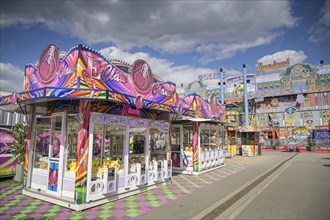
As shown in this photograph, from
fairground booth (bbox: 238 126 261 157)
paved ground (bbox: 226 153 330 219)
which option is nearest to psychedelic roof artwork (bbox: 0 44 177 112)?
paved ground (bbox: 226 153 330 219)

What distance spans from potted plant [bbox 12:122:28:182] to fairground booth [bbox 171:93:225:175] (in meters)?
6.26

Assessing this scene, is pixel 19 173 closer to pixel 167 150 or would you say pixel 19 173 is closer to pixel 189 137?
pixel 167 150

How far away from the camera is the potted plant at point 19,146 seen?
8.54 m

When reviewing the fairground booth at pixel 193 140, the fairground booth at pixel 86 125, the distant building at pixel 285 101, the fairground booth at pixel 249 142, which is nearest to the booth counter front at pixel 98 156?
the fairground booth at pixel 86 125

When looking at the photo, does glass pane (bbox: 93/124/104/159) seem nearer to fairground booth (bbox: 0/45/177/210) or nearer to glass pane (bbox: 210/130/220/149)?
fairground booth (bbox: 0/45/177/210)

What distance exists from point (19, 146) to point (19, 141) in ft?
0.67

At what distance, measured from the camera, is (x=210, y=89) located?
146 feet

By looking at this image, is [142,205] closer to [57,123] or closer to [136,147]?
[136,147]

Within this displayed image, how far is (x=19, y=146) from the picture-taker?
873 centimetres

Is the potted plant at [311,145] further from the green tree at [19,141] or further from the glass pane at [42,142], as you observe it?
the green tree at [19,141]

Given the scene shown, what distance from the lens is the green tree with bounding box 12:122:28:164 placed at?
8727 mm

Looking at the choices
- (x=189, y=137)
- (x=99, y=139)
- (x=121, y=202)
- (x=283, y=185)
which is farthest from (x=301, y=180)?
(x=99, y=139)

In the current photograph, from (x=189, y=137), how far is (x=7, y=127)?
822 cm

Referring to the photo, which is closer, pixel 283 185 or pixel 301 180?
pixel 283 185
